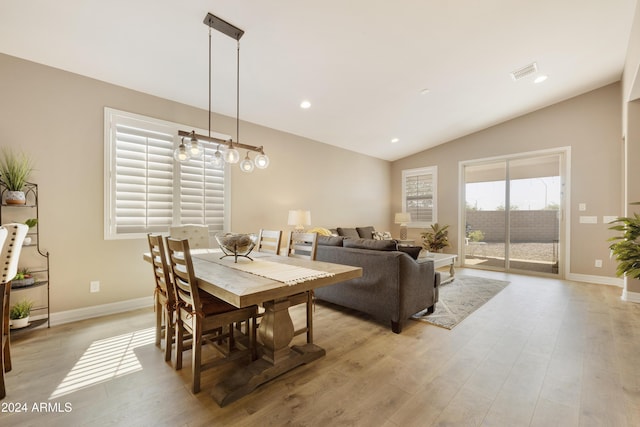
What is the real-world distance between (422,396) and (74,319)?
139 inches

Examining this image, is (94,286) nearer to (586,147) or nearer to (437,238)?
(437,238)

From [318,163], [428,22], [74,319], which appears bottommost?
[74,319]

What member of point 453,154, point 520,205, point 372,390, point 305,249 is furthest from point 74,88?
point 520,205

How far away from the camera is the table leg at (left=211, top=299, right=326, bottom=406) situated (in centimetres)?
175

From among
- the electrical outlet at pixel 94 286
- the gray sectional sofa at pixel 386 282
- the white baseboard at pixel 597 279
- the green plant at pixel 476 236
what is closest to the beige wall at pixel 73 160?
the electrical outlet at pixel 94 286

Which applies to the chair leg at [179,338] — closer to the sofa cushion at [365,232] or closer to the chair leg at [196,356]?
the chair leg at [196,356]

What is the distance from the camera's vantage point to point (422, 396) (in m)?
1.72

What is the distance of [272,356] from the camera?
1.95 meters

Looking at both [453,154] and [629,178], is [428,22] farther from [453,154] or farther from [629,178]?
[453,154]

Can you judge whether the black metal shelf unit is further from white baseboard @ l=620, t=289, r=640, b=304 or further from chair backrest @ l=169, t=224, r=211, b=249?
white baseboard @ l=620, t=289, r=640, b=304

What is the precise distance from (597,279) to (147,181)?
7116 millimetres

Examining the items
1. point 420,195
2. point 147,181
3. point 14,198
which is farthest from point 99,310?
point 420,195

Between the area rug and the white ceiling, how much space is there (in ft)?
9.92

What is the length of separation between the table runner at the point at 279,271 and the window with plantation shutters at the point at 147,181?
1.72 metres
